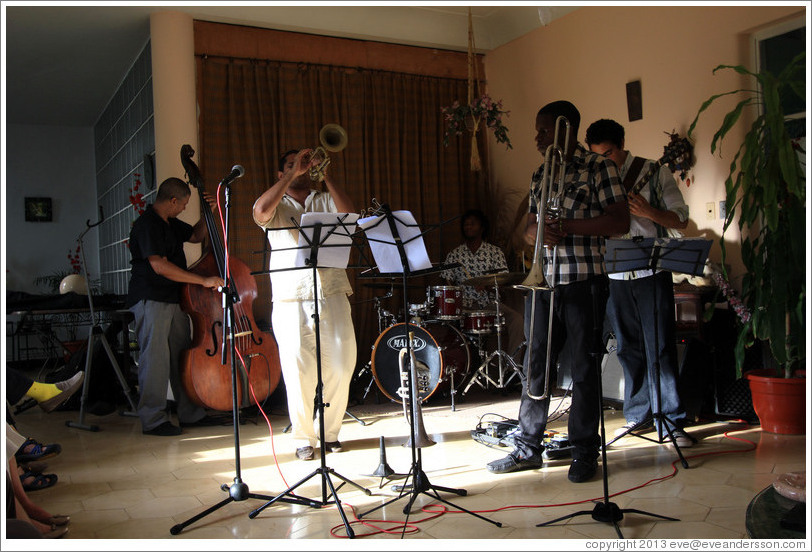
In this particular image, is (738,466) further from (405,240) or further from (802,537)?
(405,240)

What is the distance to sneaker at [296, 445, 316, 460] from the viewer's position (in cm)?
380

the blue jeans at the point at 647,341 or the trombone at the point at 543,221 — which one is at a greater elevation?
the trombone at the point at 543,221

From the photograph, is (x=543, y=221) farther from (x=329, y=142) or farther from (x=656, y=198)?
(x=656, y=198)

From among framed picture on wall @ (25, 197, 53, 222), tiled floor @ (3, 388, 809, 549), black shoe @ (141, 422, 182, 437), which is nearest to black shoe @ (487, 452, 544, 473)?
tiled floor @ (3, 388, 809, 549)

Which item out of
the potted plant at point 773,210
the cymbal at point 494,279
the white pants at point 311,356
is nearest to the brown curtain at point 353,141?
the cymbal at point 494,279

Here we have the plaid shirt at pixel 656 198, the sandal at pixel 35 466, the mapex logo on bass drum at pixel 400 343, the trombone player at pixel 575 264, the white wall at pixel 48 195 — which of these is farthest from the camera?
the white wall at pixel 48 195

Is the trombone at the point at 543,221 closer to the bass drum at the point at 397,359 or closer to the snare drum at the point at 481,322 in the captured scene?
the bass drum at the point at 397,359

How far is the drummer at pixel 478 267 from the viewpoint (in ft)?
19.0

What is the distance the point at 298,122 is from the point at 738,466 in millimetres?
4335

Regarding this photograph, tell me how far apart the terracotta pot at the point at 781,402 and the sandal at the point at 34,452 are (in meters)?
4.09

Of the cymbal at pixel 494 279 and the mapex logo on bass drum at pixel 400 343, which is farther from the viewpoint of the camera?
the cymbal at pixel 494 279

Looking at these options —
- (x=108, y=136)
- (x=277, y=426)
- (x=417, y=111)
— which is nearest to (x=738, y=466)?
(x=277, y=426)

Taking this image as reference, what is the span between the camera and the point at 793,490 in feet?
8.14

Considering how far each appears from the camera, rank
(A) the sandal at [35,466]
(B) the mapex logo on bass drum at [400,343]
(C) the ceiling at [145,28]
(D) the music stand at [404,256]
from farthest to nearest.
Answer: (C) the ceiling at [145,28] → (B) the mapex logo on bass drum at [400,343] → (A) the sandal at [35,466] → (D) the music stand at [404,256]
